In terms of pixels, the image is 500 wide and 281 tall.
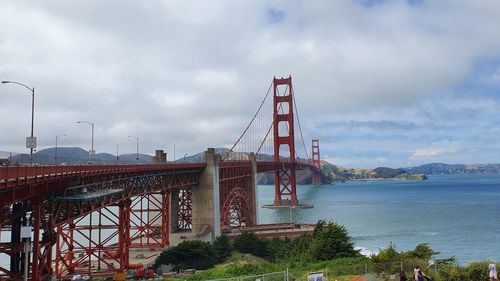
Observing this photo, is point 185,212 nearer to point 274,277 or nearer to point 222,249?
point 222,249

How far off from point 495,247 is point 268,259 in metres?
30.6

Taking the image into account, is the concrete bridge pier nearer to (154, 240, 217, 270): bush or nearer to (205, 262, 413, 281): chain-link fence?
(154, 240, 217, 270): bush

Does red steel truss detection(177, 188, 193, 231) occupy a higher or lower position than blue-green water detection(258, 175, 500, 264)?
higher

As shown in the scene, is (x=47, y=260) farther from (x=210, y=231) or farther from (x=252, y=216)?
(x=252, y=216)

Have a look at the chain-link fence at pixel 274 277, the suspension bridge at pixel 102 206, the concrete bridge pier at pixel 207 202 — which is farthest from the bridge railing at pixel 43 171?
the concrete bridge pier at pixel 207 202

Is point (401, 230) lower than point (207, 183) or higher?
lower

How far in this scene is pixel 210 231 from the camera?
2074 inches

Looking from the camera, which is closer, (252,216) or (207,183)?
(207,183)

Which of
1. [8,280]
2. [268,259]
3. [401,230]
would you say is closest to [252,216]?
[401,230]

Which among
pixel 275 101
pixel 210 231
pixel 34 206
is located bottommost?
pixel 210 231

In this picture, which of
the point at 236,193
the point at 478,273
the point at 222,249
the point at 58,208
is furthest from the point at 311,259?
the point at 236,193

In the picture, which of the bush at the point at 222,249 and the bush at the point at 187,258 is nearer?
the bush at the point at 187,258

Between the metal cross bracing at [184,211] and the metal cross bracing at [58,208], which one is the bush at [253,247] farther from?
the metal cross bracing at [184,211]

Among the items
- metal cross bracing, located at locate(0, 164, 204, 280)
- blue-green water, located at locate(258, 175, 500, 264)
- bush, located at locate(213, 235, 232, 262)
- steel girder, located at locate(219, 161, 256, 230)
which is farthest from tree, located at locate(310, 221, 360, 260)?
steel girder, located at locate(219, 161, 256, 230)
